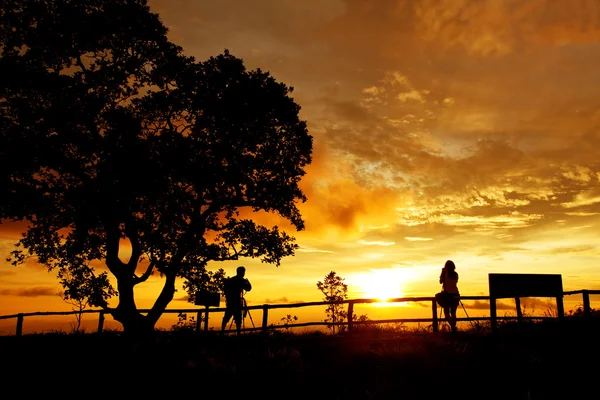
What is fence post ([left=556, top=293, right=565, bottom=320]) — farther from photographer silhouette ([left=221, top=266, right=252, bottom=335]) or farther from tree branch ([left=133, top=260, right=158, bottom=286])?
tree branch ([left=133, top=260, right=158, bottom=286])

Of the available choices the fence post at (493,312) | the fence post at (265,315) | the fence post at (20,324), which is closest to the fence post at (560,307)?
the fence post at (493,312)

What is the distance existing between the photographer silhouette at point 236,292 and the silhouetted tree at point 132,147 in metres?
3.18

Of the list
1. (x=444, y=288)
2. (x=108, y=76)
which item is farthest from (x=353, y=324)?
(x=108, y=76)

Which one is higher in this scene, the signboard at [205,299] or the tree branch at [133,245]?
the tree branch at [133,245]

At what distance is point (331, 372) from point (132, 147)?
12.8 meters

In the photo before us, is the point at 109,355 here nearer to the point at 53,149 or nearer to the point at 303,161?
the point at 53,149

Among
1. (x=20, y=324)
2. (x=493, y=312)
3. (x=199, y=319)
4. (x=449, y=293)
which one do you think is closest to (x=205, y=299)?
(x=199, y=319)

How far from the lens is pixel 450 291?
17.8 m

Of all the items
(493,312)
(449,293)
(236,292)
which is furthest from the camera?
(236,292)

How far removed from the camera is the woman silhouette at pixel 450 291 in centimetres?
1778

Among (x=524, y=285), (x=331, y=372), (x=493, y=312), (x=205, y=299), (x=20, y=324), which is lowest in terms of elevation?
(x=331, y=372)

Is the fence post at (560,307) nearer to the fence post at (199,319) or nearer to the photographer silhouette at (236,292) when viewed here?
the photographer silhouette at (236,292)

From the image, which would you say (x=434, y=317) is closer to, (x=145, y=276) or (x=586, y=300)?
(x=586, y=300)

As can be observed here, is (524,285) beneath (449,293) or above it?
above
